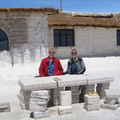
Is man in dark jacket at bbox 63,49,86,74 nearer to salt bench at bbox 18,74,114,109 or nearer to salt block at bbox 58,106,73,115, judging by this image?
salt bench at bbox 18,74,114,109

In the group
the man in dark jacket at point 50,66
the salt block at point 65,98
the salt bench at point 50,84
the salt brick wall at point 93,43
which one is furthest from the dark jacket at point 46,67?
the salt brick wall at point 93,43

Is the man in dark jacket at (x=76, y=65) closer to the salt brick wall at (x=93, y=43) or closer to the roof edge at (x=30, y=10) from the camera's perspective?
the roof edge at (x=30, y=10)

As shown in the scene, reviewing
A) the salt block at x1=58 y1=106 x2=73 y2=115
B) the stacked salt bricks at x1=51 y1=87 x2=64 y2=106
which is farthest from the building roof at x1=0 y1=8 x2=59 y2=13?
the salt block at x1=58 y1=106 x2=73 y2=115

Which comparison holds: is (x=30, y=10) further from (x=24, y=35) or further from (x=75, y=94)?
(x=75, y=94)

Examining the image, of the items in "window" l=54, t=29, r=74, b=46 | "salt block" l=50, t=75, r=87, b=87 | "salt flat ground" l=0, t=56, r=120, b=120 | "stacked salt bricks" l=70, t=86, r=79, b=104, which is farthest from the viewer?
"window" l=54, t=29, r=74, b=46

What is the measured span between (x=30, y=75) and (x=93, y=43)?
650 centimetres

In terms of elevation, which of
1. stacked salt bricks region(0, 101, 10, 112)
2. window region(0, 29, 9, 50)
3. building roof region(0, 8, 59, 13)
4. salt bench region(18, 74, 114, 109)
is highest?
building roof region(0, 8, 59, 13)

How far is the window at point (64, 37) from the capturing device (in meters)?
14.3

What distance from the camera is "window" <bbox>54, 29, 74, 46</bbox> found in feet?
47.0

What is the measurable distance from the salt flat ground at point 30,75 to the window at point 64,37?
1.81 m

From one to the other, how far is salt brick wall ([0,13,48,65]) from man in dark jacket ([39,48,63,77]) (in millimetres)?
3933

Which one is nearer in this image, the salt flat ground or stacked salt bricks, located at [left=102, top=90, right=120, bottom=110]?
the salt flat ground

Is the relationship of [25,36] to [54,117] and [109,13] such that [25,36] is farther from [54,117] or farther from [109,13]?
[109,13]

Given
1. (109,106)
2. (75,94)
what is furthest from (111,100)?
(75,94)
